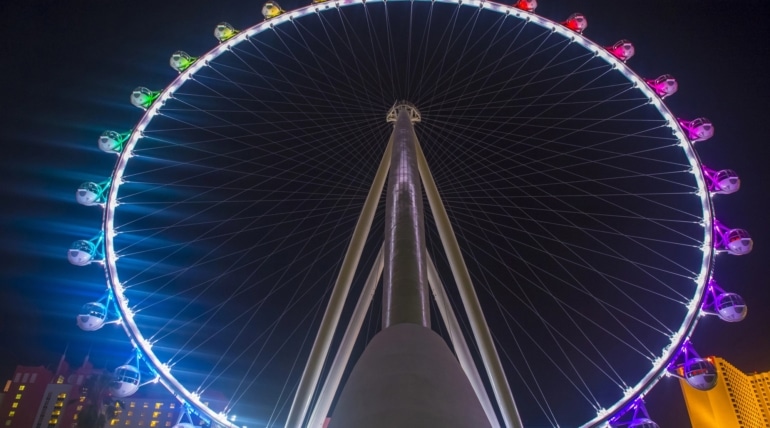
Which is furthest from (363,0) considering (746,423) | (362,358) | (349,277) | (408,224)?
(746,423)

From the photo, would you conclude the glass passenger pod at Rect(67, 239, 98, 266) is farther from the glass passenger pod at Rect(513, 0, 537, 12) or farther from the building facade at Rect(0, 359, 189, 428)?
the building facade at Rect(0, 359, 189, 428)

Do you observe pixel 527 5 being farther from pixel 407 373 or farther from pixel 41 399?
pixel 41 399

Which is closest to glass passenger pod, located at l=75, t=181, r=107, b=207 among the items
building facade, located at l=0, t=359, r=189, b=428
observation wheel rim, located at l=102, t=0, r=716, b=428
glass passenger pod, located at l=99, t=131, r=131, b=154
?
observation wheel rim, located at l=102, t=0, r=716, b=428

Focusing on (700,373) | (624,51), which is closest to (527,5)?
(624,51)

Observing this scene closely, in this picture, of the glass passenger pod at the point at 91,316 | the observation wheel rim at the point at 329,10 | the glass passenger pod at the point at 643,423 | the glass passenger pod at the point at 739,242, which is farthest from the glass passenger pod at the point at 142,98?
the glass passenger pod at the point at 739,242

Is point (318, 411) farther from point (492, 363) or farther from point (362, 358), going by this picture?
point (362, 358)

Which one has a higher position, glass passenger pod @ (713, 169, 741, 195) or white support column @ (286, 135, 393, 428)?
glass passenger pod @ (713, 169, 741, 195)
